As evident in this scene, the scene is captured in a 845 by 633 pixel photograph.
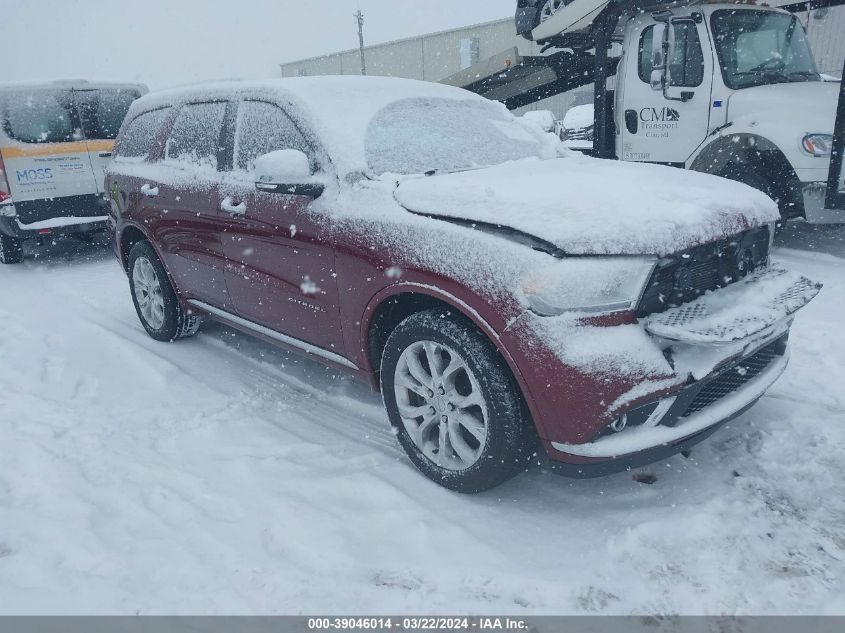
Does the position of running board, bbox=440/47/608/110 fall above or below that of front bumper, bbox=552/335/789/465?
above

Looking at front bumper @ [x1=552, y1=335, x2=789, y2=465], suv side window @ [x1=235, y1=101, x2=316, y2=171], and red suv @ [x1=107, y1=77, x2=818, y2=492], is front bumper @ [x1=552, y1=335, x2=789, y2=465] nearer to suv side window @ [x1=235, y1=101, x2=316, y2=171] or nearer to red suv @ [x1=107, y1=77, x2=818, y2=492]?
red suv @ [x1=107, y1=77, x2=818, y2=492]

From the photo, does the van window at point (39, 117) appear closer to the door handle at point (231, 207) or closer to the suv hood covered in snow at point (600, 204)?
the door handle at point (231, 207)

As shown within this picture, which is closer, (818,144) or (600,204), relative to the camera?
(600,204)

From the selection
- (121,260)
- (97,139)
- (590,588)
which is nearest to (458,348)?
(590,588)

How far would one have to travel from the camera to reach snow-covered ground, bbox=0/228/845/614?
222cm

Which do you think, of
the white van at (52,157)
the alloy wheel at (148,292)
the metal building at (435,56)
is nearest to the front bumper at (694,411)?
the alloy wheel at (148,292)

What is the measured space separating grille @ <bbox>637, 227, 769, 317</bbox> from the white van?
6.67 m

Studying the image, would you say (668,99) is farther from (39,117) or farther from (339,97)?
(39,117)

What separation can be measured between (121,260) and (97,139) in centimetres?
327

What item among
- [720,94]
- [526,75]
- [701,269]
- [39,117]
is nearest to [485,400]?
[701,269]

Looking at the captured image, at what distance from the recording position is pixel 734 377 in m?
2.61

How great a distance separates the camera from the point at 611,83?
721 cm

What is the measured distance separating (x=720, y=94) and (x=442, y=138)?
4.00 metres


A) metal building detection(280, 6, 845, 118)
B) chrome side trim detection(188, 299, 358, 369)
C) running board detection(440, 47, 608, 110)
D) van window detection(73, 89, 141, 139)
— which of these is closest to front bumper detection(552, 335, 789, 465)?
chrome side trim detection(188, 299, 358, 369)
